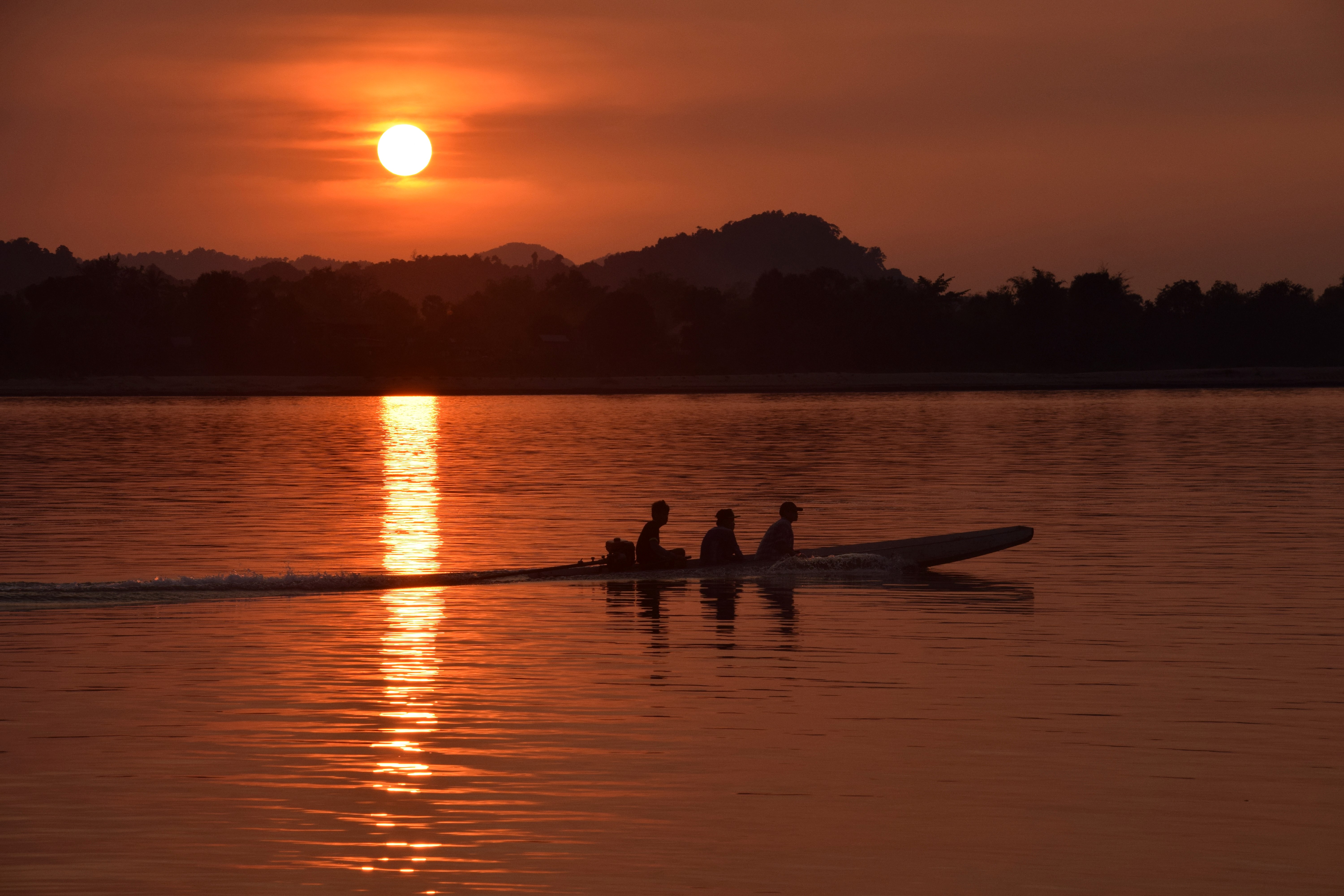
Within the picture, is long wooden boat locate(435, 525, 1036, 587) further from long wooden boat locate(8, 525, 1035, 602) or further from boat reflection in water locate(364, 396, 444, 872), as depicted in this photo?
boat reflection in water locate(364, 396, 444, 872)

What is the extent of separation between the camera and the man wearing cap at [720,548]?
29281mm

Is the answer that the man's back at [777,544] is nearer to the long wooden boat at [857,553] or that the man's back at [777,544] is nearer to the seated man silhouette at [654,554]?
the long wooden boat at [857,553]

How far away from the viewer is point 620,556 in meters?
29.4

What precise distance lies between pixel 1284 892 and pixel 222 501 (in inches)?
1680

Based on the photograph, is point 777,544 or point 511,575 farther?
point 511,575

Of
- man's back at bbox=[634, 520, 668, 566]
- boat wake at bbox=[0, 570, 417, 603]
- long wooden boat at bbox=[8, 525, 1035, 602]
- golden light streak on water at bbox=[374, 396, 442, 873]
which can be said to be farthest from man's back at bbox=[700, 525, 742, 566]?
boat wake at bbox=[0, 570, 417, 603]

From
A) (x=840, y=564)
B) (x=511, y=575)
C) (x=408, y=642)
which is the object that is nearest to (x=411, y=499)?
(x=511, y=575)

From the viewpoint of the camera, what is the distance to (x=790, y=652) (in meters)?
21.8

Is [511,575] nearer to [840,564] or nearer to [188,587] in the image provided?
[188,587]

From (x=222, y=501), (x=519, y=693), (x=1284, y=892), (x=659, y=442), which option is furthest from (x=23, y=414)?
(x=1284, y=892)

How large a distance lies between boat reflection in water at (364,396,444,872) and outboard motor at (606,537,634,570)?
3.28 metres

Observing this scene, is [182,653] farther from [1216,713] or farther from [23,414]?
[23,414]

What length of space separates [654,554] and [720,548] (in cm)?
126

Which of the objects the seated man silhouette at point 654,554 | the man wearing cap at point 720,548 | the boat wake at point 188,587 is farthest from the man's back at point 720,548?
the boat wake at point 188,587
